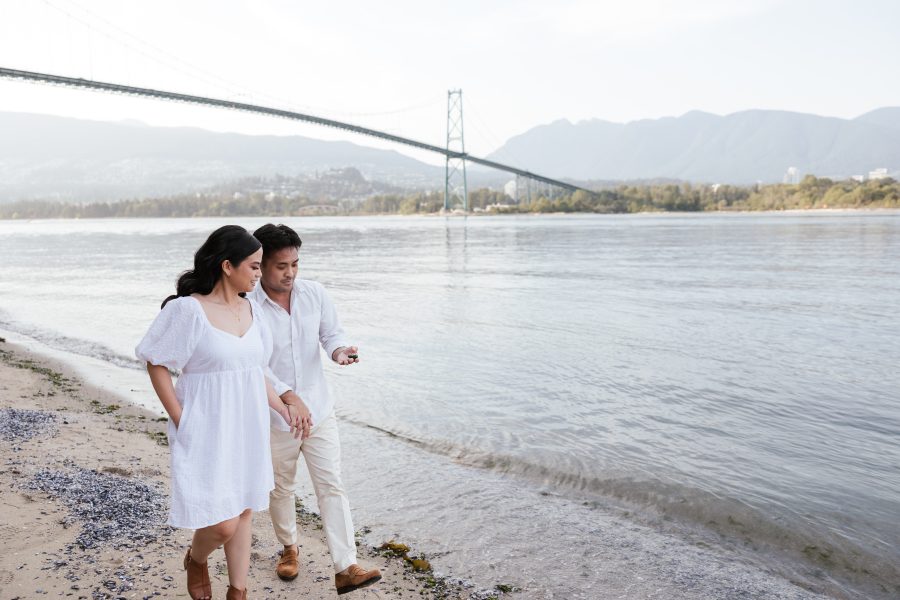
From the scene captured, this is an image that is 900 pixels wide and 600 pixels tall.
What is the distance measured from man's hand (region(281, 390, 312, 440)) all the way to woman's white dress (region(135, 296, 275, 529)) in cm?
25

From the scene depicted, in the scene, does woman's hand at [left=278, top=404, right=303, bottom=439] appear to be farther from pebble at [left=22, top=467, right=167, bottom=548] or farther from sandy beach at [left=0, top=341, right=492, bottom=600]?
pebble at [left=22, top=467, right=167, bottom=548]

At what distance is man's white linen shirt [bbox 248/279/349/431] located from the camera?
291 cm

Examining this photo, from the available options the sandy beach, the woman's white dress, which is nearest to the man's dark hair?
the woman's white dress

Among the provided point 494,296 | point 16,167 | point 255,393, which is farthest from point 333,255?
point 16,167

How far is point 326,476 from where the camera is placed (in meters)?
2.96

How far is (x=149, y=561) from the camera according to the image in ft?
10.3

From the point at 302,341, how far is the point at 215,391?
58 cm

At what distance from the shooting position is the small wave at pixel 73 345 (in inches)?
350

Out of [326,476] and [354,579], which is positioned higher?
[326,476]

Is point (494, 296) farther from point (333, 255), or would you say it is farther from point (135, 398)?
point (333, 255)

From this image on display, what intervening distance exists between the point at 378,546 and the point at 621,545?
1318mm

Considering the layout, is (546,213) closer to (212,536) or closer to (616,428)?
(616,428)

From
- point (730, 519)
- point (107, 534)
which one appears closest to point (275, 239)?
point (107, 534)

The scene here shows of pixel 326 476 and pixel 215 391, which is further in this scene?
pixel 326 476
